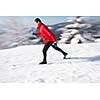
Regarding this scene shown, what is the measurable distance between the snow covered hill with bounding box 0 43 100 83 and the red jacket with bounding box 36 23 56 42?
0.16 metres

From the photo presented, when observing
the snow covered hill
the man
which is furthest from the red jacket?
the snow covered hill

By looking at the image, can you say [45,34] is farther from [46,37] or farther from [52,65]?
[52,65]

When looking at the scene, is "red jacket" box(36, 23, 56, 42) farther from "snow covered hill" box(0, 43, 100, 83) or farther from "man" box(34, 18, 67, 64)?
"snow covered hill" box(0, 43, 100, 83)

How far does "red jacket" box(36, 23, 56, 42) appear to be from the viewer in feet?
22.4

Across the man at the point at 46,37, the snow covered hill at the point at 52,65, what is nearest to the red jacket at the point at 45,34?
the man at the point at 46,37

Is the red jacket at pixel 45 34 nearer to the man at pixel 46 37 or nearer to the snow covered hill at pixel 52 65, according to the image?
the man at pixel 46 37

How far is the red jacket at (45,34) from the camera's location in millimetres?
6816

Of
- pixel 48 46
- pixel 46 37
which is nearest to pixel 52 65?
pixel 48 46

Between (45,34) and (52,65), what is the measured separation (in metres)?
0.55

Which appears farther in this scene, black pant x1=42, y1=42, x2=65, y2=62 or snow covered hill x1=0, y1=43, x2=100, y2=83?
black pant x1=42, y1=42, x2=65, y2=62

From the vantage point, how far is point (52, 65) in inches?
266

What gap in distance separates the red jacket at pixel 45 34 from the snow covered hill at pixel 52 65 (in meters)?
0.16

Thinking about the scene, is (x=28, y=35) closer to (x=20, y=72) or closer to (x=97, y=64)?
(x=20, y=72)
